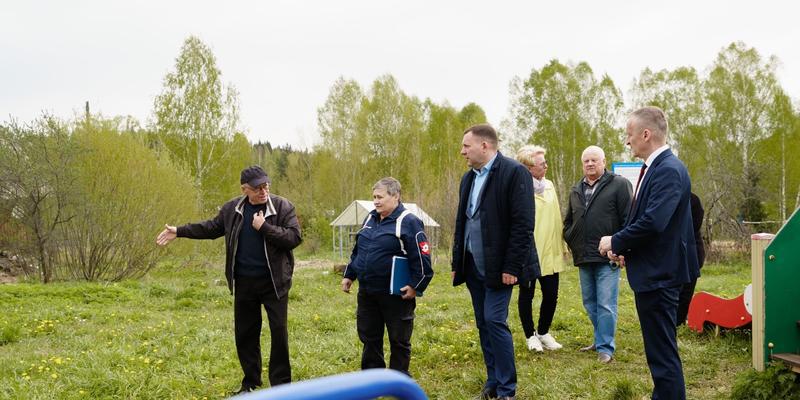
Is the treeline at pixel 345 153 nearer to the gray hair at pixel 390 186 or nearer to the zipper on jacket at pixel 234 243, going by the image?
the zipper on jacket at pixel 234 243

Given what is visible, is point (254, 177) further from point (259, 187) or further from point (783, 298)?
point (783, 298)

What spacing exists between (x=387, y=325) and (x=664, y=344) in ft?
6.63

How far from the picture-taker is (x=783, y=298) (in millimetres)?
4285

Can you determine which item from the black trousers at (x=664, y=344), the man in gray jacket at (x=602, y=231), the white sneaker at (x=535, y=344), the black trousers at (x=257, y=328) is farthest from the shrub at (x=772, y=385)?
the black trousers at (x=257, y=328)

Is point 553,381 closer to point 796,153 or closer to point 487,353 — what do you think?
point 487,353

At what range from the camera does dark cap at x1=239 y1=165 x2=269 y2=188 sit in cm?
490

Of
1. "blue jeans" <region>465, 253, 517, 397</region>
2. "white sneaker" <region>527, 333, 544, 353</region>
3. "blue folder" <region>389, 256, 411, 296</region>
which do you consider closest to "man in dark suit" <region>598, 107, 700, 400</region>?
"blue jeans" <region>465, 253, 517, 397</region>

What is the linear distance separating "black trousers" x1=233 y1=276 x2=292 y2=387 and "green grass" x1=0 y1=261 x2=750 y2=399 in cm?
37

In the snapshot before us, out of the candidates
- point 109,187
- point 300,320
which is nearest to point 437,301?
point 300,320

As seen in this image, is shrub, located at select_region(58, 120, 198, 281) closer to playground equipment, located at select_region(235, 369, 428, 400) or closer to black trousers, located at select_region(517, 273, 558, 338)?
black trousers, located at select_region(517, 273, 558, 338)

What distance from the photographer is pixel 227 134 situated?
32.1m

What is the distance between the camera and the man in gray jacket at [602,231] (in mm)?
5602

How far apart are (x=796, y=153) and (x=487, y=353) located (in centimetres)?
3304

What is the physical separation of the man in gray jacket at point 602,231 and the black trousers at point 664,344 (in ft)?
6.15
